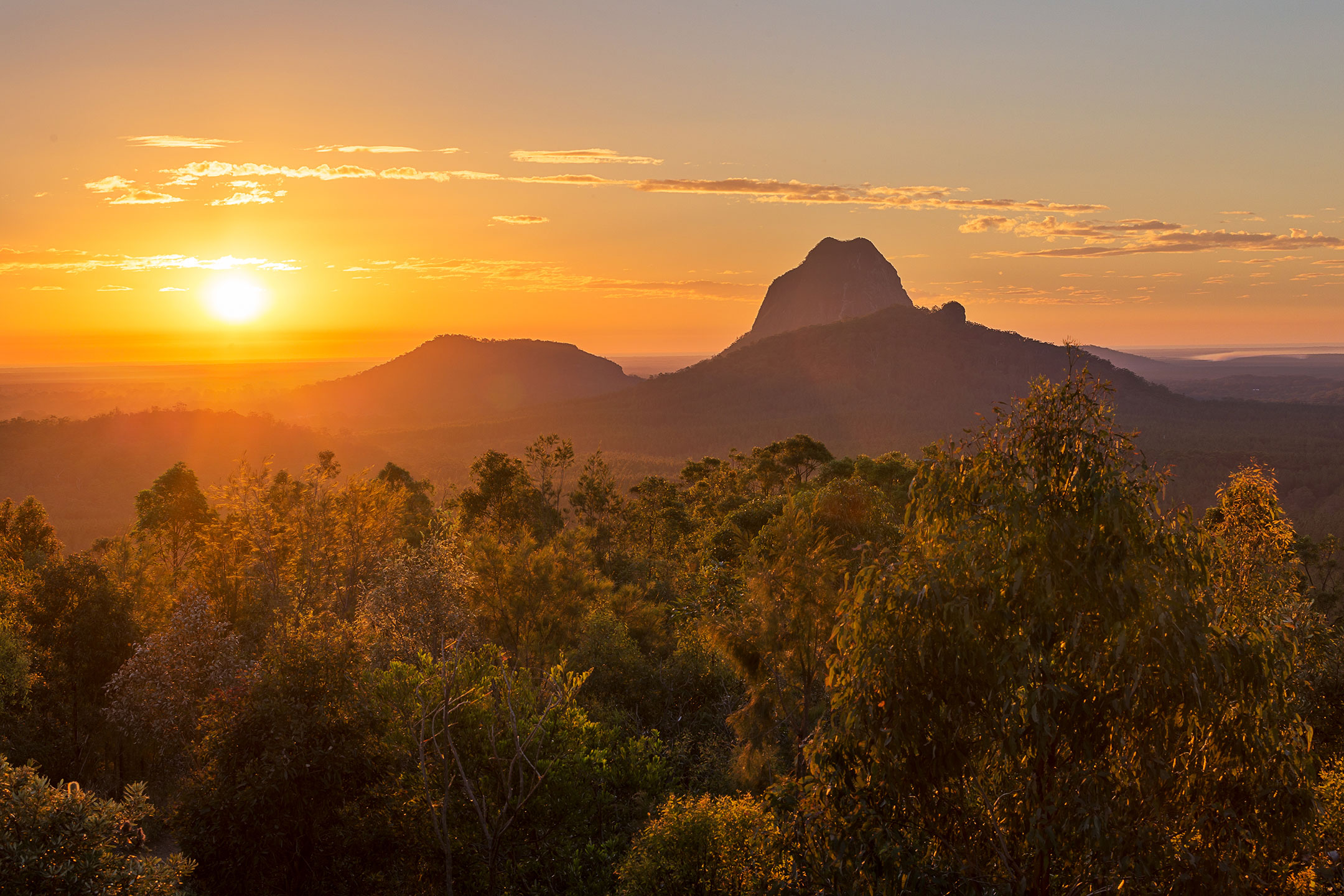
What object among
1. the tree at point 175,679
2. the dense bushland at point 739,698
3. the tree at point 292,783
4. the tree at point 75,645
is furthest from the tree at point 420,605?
the tree at point 75,645

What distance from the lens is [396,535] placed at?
63188 mm

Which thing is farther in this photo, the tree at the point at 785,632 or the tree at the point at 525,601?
the tree at the point at 525,601

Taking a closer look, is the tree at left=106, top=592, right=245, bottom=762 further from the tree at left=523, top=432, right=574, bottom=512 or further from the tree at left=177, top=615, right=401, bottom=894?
the tree at left=523, top=432, right=574, bottom=512

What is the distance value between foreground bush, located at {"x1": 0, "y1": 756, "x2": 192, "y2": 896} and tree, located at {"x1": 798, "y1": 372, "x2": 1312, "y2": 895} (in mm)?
10284

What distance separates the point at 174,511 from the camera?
5938 centimetres

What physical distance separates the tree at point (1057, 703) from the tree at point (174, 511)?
5949cm

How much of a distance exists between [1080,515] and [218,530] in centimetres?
4766

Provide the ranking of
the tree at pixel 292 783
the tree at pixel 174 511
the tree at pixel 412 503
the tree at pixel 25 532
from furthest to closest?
the tree at pixel 412 503 < the tree at pixel 174 511 < the tree at pixel 25 532 < the tree at pixel 292 783

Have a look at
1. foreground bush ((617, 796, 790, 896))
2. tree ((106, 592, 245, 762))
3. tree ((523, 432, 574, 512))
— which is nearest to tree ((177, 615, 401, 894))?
foreground bush ((617, 796, 790, 896))

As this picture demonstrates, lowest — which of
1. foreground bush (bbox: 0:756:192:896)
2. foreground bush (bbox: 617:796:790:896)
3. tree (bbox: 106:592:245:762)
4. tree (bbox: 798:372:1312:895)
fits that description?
tree (bbox: 106:592:245:762)

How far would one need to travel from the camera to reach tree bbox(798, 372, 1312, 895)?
955 centimetres

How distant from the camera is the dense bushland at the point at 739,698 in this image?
9773mm

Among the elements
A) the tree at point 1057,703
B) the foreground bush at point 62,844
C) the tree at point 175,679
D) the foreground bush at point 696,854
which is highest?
the tree at point 1057,703

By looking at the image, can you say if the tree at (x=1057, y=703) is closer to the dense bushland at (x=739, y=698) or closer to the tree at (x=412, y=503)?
the dense bushland at (x=739, y=698)
